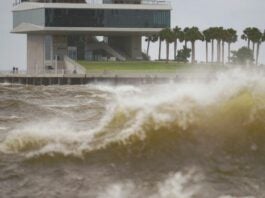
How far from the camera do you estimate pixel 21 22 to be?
13012cm

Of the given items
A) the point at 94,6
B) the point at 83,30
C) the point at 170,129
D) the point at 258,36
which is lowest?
the point at 170,129

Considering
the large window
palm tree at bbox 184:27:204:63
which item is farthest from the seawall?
palm tree at bbox 184:27:204:63

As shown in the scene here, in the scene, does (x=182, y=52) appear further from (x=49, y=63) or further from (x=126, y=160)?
(x=126, y=160)

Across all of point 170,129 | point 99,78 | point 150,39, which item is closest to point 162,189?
point 170,129

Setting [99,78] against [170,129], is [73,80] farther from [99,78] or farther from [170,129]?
[170,129]

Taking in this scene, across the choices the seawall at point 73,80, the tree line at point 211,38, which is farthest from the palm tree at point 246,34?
the seawall at point 73,80

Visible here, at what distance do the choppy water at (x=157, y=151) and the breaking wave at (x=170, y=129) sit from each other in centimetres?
2

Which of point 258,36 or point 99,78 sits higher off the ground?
point 258,36

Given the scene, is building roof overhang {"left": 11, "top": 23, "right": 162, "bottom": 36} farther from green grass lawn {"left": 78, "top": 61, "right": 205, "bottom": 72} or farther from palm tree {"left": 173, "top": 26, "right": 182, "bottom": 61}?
green grass lawn {"left": 78, "top": 61, "right": 205, "bottom": 72}

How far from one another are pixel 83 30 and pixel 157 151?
113181mm

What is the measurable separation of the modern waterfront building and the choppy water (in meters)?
106

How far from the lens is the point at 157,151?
11703mm

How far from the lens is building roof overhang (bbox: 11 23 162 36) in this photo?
12331 centimetres

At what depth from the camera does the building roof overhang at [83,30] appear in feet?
405
